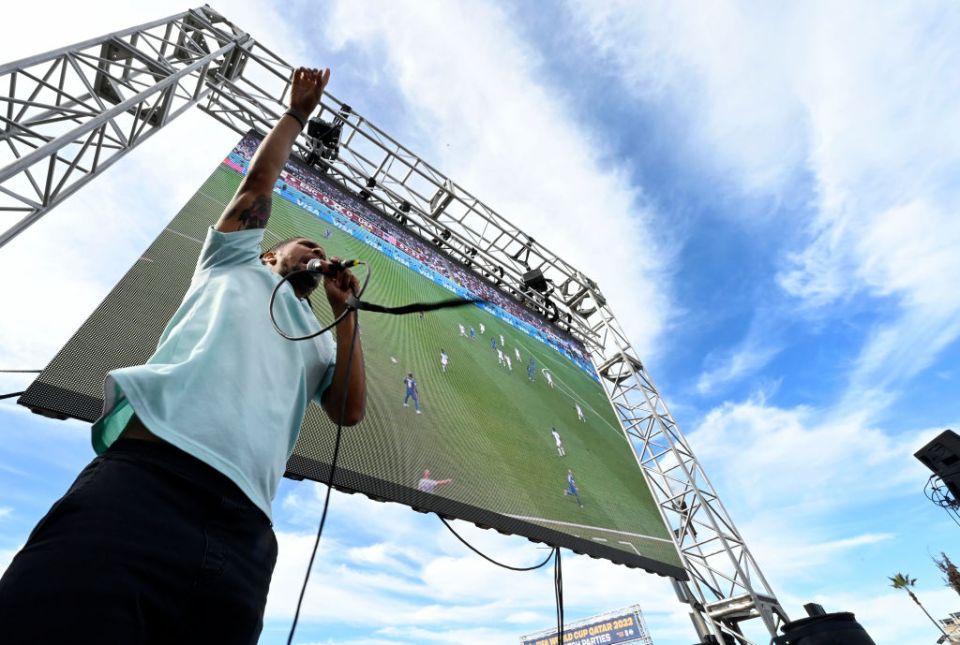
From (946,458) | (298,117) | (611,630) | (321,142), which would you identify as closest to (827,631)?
(298,117)

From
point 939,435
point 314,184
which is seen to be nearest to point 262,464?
point 314,184

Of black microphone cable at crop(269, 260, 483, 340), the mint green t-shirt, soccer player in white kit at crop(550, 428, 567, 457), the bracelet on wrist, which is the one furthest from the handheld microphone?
soccer player in white kit at crop(550, 428, 567, 457)

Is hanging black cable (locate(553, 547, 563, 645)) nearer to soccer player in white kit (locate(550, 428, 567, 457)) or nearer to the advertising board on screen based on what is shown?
soccer player in white kit (locate(550, 428, 567, 457))

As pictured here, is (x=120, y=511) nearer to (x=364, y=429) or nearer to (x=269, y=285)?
(x=269, y=285)

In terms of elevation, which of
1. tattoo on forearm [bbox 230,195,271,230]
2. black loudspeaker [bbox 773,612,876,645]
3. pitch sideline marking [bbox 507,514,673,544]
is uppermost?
pitch sideline marking [bbox 507,514,673,544]

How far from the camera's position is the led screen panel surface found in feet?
7.88

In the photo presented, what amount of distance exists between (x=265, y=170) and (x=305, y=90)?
41 centimetres

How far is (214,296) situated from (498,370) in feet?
12.8

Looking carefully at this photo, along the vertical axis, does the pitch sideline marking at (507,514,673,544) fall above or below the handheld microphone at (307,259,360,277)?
above

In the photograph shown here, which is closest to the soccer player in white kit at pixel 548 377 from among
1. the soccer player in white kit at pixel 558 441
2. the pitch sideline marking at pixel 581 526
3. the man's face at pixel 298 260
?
the soccer player in white kit at pixel 558 441

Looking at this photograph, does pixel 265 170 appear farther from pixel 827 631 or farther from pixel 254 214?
pixel 827 631

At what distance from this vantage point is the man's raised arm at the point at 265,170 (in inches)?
44.2

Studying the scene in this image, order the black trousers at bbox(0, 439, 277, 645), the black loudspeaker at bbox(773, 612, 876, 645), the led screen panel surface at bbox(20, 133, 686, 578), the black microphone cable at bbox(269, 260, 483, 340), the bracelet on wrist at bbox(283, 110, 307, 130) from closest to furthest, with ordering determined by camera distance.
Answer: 1. the black trousers at bbox(0, 439, 277, 645)
2. the black microphone cable at bbox(269, 260, 483, 340)
3. the bracelet on wrist at bbox(283, 110, 307, 130)
4. the black loudspeaker at bbox(773, 612, 876, 645)
5. the led screen panel surface at bbox(20, 133, 686, 578)

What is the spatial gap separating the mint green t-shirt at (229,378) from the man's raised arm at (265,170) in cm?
4
